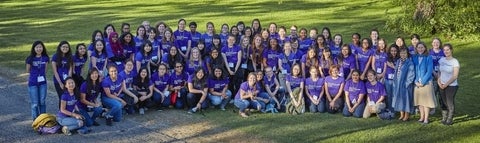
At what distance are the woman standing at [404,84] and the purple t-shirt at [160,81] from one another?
4.18 meters

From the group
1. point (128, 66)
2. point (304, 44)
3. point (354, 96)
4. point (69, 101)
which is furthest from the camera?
point (304, 44)

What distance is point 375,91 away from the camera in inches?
396

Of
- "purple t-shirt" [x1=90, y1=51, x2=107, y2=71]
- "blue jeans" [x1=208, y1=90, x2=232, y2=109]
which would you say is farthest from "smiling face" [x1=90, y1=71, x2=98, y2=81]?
"blue jeans" [x1=208, y1=90, x2=232, y2=109]

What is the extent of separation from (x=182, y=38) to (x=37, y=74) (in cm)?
408

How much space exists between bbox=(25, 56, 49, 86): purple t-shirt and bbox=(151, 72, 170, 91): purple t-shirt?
203cm

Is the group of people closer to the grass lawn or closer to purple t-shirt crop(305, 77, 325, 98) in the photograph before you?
purple t-shirt crop(305, 77, 325, 98)

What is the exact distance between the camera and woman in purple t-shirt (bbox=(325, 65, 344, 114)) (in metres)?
10.4

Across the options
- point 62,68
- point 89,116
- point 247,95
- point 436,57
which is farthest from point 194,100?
point 436,57

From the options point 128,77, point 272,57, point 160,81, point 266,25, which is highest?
point 266,25

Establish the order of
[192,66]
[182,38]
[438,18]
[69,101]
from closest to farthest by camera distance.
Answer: [69,101]
[192,66]
[182,38]
[438,18]

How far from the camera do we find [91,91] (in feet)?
31.1

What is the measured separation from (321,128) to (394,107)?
143cm

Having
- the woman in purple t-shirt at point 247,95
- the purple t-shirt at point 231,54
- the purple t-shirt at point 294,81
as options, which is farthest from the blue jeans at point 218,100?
the purple t-shirt at point 294,81

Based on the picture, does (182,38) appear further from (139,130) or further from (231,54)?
(139,130)
